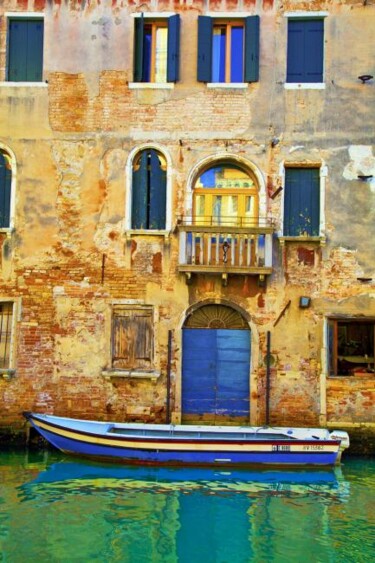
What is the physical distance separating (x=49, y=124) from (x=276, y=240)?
4.91 m

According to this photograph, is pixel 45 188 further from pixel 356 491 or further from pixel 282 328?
pixel 356 491

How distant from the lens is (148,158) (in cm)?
1382

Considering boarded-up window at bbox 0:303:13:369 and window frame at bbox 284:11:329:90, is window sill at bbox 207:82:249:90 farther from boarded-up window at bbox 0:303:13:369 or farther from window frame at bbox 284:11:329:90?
boarded-up window at bbox 0:303:13:369

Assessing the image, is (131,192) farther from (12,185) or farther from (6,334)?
(6,334)

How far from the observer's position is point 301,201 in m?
13.7

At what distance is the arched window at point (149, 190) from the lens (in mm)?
13727

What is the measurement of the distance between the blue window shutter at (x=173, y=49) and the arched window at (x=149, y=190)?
147 cm

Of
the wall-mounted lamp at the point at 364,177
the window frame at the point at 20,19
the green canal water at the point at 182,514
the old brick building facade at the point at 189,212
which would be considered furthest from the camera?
the window frame at the point at 20,19

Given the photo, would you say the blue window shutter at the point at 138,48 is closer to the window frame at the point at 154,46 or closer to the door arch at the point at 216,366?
the window frame at the point at 154,46

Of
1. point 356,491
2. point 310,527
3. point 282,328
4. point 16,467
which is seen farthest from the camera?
point 282,328

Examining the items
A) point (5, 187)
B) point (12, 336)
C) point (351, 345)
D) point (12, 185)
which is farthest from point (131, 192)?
point (351, 345)

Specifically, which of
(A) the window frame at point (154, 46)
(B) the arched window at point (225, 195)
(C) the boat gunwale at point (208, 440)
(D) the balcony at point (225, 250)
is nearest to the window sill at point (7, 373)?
(C) the boat gunwale at point (208, 440)

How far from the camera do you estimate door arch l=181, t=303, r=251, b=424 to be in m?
13.5

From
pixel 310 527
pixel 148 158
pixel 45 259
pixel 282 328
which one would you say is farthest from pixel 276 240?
pixel 310 527
